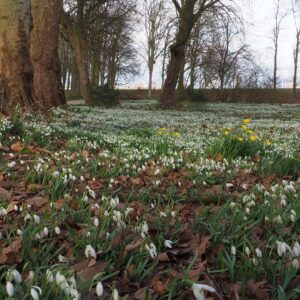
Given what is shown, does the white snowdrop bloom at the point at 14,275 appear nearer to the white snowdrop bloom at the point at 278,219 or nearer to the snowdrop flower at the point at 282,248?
the snowdrop flower at the point at 282,248

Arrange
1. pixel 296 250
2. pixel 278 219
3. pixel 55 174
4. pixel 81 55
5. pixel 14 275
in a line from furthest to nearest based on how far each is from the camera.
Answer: pixel 81 55 → pixel 55 174 → pixel 278 219 → pixel 296 250 → pixel 14 275

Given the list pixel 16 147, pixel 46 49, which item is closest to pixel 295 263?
pixel 16 147

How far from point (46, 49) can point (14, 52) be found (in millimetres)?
6886

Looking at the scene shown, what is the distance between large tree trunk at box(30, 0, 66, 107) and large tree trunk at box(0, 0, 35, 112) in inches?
214

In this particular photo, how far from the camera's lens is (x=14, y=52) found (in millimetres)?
8445

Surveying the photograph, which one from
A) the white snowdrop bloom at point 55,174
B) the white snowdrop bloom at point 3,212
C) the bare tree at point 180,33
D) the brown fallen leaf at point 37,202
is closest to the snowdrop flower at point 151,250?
the white snowdrop bloom at point 3,212

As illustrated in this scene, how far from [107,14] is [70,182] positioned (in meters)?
21.2

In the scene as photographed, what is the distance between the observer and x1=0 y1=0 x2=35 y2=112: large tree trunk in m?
8.04

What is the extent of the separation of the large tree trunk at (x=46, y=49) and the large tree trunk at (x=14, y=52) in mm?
5423

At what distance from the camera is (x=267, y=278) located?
2.07 meters

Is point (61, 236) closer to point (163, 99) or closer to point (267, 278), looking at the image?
point (267, 278)

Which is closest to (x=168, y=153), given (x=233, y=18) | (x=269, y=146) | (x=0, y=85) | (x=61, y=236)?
(x=269, y=146)

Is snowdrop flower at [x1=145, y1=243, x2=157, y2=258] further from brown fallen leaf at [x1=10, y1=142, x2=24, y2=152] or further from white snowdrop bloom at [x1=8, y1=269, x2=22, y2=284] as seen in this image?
brown fallen leaf at [x1=10, y1=142, x2=24, y2=152]

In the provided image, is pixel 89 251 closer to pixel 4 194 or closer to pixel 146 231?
pixel 146 231
